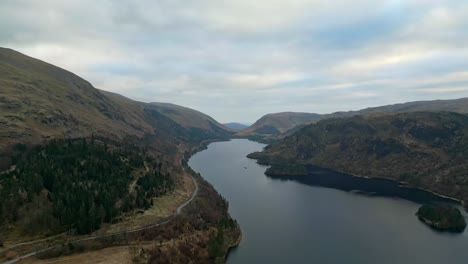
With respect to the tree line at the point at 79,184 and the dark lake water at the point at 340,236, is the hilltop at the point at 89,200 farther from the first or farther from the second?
the dark lake water at the point at 340,236

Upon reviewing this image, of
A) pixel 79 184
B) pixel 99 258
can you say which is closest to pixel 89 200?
pixel 79 184

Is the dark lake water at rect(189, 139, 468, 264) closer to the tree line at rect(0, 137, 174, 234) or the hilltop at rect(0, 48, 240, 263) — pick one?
the hilltop at rect(0, 48, 240, 263)

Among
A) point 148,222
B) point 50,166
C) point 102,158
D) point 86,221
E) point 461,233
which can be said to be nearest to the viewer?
point 86,221

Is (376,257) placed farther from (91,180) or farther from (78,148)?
(78,148)

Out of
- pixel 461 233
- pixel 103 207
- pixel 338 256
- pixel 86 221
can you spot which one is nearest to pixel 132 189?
pixel 103 207

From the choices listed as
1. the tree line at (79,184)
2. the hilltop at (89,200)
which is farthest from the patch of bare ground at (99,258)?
the tree line at (79,184)

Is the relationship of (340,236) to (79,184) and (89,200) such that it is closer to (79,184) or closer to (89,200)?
(89,200)

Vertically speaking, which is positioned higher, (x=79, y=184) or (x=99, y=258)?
(x=79, y=184)

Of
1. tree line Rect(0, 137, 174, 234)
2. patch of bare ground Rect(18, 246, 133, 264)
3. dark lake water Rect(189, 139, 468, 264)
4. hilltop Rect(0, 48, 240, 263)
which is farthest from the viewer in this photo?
dark lake water Rect(189, 139, 468, 264)

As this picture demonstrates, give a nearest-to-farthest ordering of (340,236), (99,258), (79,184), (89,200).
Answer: (99,258) < (89,200) < (340,236) < (79,184)

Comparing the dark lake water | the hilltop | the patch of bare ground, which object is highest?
the hilltop

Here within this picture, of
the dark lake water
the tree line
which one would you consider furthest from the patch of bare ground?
the dark lake water
